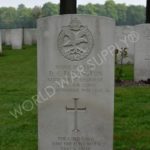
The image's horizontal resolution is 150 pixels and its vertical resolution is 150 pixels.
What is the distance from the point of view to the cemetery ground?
21.4ft

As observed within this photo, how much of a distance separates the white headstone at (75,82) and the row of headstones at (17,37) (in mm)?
20522

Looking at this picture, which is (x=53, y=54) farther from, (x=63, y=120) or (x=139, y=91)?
(x=139, y=91)

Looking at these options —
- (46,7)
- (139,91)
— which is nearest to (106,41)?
(139,91)

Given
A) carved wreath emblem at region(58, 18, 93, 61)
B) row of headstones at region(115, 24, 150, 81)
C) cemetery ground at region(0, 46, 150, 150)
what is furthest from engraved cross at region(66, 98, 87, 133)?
row of headstones at region(115, 24, 150, 81)

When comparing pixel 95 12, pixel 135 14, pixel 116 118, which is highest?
pixel 95 12

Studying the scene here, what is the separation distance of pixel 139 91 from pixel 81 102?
581 cm

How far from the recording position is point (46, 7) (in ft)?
284

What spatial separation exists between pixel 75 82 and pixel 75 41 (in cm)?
46

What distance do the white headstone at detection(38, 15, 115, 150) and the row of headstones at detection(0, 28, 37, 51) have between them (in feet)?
67.3

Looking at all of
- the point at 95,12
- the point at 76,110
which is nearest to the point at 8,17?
the point at 95,12

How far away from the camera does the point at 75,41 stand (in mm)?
5258

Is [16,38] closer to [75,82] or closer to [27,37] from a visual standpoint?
[27,37]

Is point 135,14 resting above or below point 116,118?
above

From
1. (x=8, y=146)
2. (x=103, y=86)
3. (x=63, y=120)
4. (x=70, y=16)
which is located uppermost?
(x=70, y=16)
